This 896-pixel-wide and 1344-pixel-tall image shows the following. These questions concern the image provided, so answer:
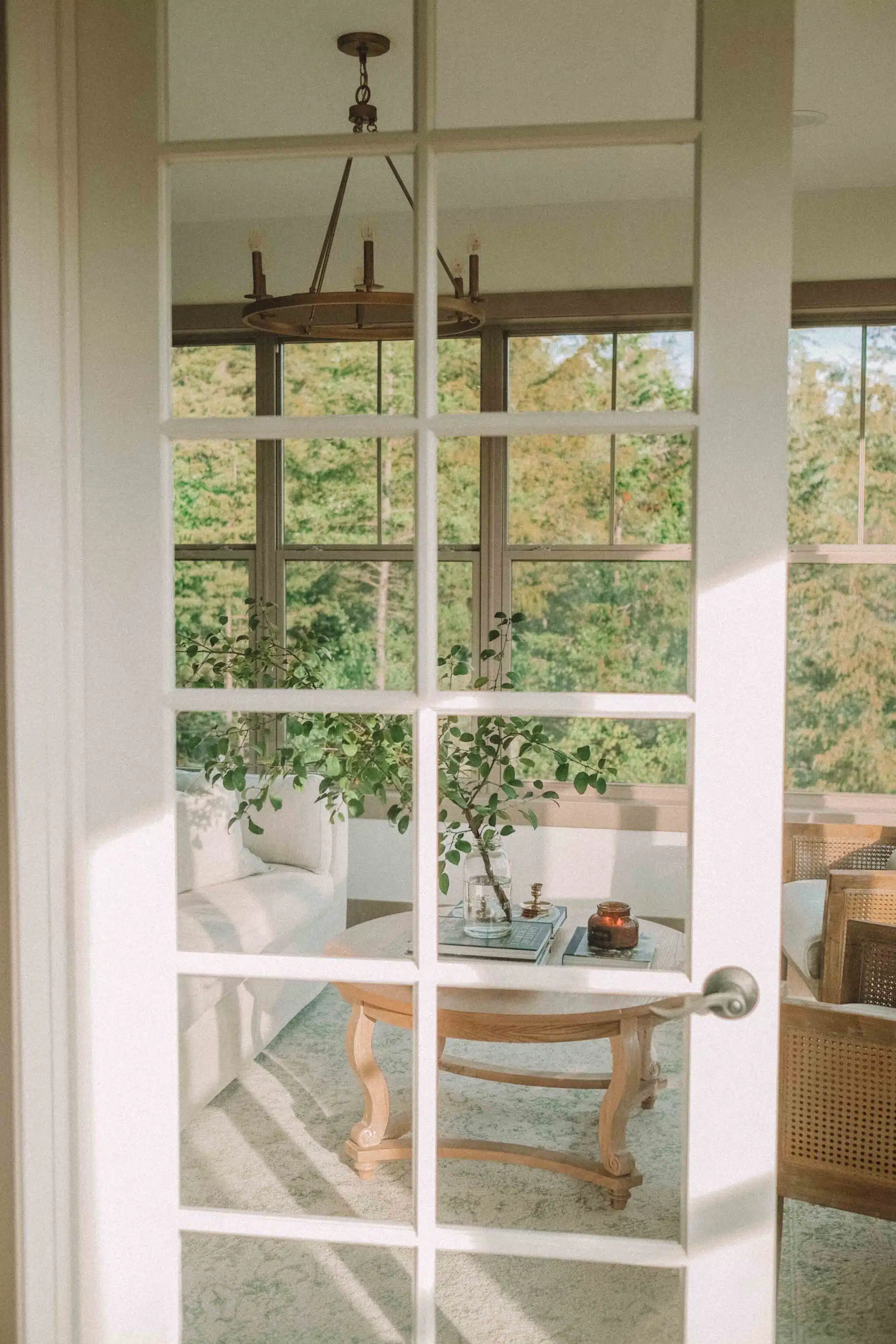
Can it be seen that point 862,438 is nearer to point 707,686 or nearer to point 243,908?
point 243,908

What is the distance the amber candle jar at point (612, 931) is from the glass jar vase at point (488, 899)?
0.23m

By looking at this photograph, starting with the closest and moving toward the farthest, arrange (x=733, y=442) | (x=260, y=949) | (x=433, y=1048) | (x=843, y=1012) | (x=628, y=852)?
1. (x=733, y=442)
2. (x=433, y=1048)
3. (x=843, y=1012)
4. (x=260, y=949)
5. (x=628, y=852)

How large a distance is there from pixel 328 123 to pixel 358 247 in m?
1.03

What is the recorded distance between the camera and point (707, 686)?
50.4 inches

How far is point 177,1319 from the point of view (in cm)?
142

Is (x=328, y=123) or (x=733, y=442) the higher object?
(x=328, y=123)

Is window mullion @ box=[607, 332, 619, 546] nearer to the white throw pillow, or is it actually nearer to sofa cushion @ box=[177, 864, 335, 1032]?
sofa cushion @ box=[177, 864, 335, 1032]

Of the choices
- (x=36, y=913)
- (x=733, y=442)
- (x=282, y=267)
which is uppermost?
(x=282, y=267)

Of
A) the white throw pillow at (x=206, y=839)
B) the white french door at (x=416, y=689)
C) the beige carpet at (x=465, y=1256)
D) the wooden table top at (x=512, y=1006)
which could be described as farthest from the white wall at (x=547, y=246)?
the white french door at (x=416, y=689)

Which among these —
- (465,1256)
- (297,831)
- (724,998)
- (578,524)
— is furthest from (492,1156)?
(578,524)

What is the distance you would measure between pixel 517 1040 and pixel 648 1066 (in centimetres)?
62

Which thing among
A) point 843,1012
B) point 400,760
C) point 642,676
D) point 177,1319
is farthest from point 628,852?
point 177,1319

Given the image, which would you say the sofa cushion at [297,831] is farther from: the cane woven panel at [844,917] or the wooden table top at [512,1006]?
the cane woven panel at [844,917]

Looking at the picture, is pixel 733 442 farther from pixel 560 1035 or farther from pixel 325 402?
pixel 325 402
